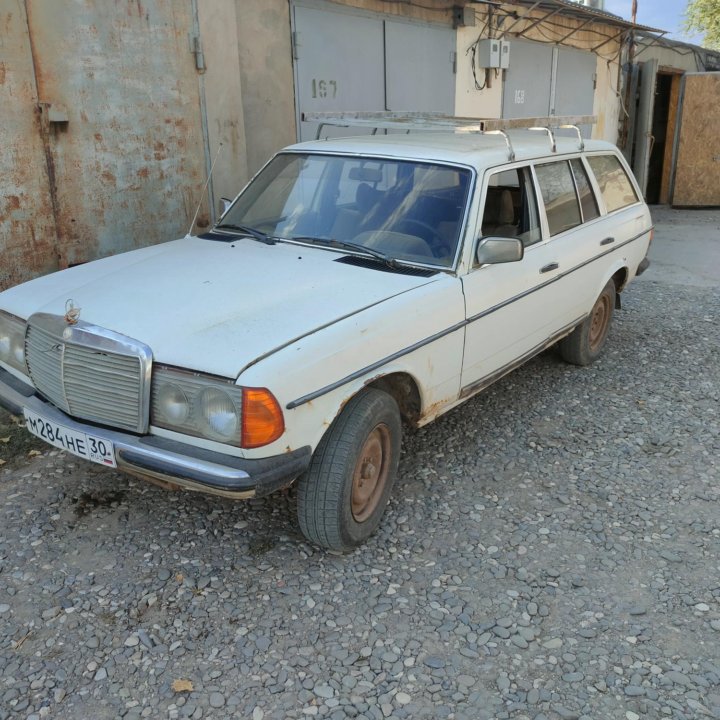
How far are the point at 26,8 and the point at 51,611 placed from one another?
174 inches

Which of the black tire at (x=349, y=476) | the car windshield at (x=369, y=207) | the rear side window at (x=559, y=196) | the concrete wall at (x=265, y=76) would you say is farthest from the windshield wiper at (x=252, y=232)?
the concrete wall at (x=265, y=76)

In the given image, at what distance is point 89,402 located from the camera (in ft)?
9.80

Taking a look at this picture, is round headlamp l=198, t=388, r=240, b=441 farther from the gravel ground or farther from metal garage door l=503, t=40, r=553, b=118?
metal garage door l=503, t=40, r=553, b=118

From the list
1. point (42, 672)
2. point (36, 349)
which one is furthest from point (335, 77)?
point (42, 672)

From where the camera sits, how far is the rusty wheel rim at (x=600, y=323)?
18.6ft

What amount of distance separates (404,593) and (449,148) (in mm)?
2497

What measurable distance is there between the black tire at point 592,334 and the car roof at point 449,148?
1.26m

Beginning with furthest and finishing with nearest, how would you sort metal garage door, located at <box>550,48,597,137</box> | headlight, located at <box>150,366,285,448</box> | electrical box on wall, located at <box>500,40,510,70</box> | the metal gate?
the metal gate, metal garage door, located at <box>550,48,597,137</box>, electrical box on wall, located at <box>500,40,510,70</box>, headlight, located at <box>150,366,285,448</box>

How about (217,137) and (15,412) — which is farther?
(217,137)

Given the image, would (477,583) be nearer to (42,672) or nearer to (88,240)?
(42,672)

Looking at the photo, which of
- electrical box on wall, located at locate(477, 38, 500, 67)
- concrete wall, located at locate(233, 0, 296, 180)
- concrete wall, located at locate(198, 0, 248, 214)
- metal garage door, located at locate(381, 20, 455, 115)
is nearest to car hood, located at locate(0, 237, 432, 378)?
concrete wall, located at locate(198, 0, 248, 214)

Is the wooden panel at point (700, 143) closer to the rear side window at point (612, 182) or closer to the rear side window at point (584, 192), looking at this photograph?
the rear side window at point (612, 182)

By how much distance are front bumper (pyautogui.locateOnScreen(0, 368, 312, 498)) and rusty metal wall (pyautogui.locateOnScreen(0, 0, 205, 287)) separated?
327 centimetres

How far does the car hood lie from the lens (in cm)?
281
